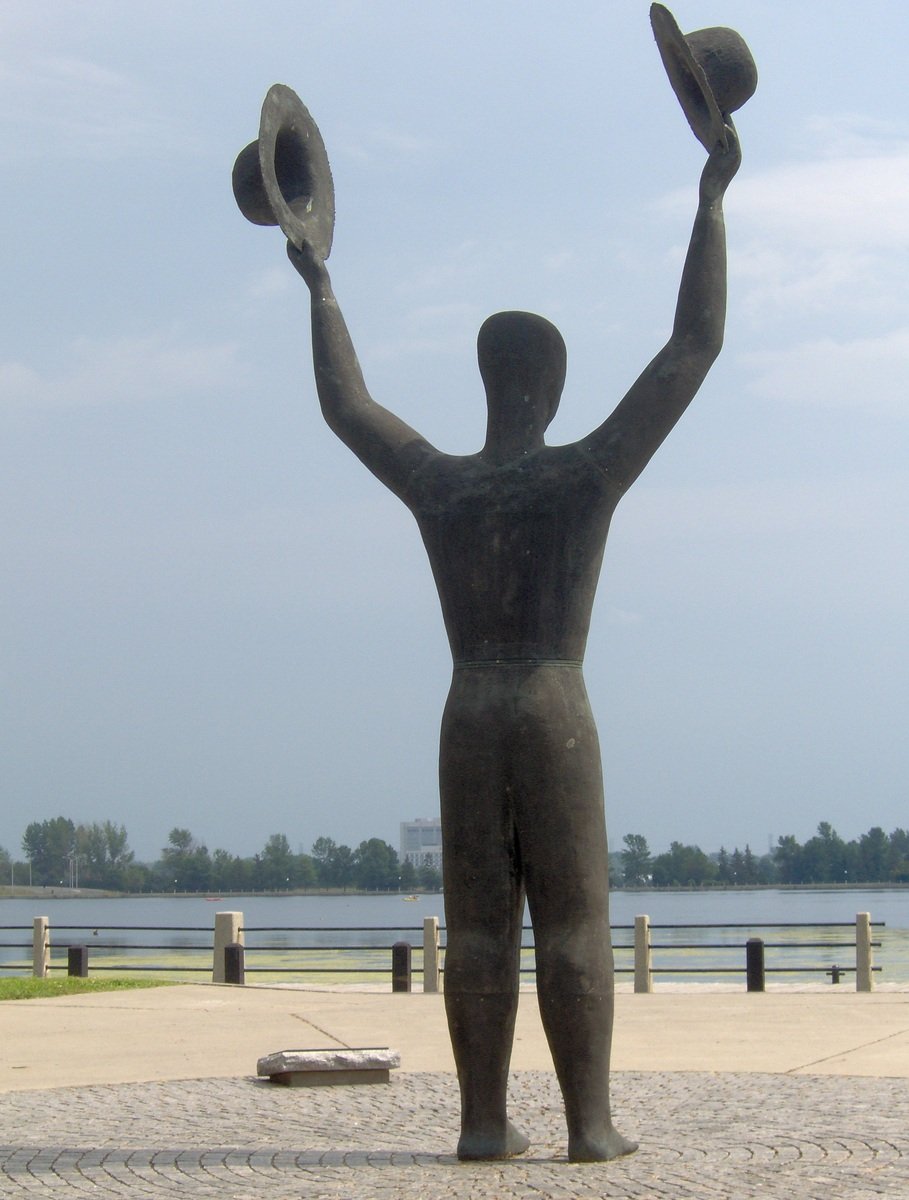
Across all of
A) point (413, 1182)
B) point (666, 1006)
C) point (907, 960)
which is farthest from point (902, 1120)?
point (907, 960)

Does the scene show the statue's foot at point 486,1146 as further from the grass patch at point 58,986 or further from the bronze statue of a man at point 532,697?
the grass patch at point 58,986

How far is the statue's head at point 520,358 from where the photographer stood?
6.58 meters

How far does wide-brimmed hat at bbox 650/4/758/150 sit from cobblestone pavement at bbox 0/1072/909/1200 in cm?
398

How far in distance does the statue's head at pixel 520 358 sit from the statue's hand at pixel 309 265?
3.13ft

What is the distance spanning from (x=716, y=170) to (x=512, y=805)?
270 cm

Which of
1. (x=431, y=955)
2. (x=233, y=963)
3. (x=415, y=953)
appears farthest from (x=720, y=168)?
(x=415, y=953)

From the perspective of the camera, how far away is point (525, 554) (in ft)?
20.5

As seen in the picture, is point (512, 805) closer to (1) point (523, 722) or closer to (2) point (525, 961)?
(1) point (523, 722)

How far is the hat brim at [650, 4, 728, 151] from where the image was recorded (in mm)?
6176

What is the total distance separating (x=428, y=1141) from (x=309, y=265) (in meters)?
3.86

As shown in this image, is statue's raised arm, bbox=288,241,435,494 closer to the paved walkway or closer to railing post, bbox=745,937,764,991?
the paved walkway

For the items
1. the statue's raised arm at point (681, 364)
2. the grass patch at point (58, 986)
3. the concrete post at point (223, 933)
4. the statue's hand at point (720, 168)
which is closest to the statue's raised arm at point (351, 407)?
the statue's raised arm at point (681, 364)

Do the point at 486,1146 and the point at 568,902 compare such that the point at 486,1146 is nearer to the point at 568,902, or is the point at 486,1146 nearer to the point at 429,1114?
the point at 568,902

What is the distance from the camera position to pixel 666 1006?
1323cm
